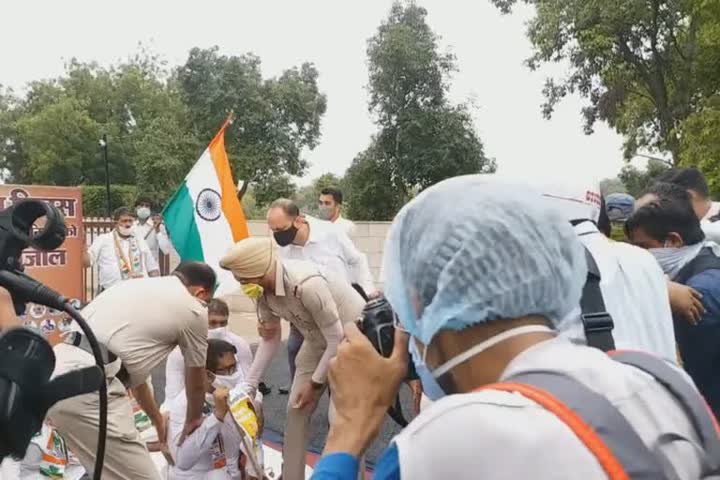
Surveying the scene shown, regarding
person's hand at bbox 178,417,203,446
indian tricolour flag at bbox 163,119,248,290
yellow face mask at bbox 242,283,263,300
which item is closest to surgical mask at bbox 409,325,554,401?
yellow face mask at bbox 242,283,263,300

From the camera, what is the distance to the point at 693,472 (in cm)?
99

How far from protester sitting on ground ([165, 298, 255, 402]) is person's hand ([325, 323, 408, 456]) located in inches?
121

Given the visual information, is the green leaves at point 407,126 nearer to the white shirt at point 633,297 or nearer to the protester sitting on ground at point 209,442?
the protester sitting on ground at point 209,442

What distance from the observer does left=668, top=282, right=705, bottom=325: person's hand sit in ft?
8.07

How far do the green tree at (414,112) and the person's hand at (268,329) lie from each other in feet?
66.1

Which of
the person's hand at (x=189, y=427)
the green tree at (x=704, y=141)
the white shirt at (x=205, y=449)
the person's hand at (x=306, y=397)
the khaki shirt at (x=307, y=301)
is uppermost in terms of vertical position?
the green tree at (x=704, y=141)

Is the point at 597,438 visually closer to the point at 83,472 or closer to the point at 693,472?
the point at 693,472

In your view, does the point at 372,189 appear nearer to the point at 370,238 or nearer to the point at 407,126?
the point at 407,126

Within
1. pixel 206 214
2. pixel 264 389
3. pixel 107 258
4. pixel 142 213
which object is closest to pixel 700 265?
pixel 264 389

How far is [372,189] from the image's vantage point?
24.3m

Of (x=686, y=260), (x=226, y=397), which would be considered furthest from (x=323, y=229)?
(x=686, y=260)

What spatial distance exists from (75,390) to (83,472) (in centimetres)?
311

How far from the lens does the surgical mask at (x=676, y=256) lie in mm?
2658

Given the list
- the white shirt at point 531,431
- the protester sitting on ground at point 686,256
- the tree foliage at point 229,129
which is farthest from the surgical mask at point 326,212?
the tree foliage at point 229,129
